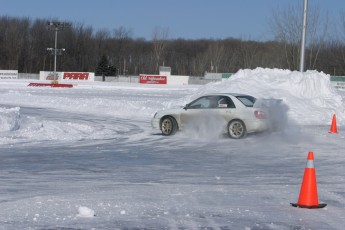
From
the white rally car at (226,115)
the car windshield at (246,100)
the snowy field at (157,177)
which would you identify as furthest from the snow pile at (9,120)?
the car windshield at (246,100)

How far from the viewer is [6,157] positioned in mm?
12586

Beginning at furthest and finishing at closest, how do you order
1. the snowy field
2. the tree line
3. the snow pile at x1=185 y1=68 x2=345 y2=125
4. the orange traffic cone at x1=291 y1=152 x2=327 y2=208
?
1. the tree line
2. the snow pile at x1=185 y1=68 x2=345 y2=125
3. the orange traffic cone at x1=291 y1=152 x2=327 y2=208
4. the snowy field

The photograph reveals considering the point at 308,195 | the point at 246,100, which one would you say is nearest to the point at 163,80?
the point at 246,100

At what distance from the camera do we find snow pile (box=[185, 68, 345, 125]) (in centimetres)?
2736

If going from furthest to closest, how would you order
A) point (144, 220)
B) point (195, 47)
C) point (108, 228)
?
point (195, 47) < point (144, 220) < point (108, 228)

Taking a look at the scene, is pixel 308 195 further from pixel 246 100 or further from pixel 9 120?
pixel 9 120

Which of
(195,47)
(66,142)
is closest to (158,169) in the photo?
(66,142)

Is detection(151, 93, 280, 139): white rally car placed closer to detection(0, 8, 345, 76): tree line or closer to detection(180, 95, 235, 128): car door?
detection(180, 95, 235, 128): car door

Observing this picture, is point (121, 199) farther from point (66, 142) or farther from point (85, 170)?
point (66, 142)

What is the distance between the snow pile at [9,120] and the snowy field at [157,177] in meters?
0.04

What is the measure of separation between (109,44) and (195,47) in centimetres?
2472

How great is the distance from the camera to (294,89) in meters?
29.5

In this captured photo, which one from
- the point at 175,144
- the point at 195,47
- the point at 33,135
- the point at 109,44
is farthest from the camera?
the point at 195,47

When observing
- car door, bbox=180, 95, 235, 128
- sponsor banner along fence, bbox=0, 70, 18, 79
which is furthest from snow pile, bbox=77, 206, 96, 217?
sponsor banner along fence, bbox=0, 70, 18, 79
